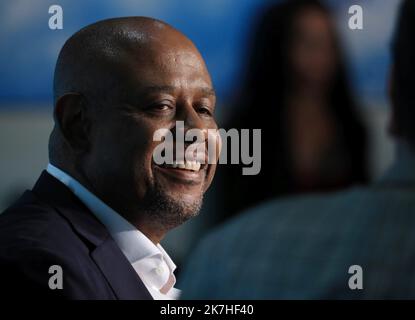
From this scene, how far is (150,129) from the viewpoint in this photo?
1768 mm

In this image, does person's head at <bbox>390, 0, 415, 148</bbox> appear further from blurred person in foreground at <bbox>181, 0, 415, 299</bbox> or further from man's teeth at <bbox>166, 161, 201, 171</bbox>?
man's teeth at <bbox>166, 161, 201, 171</bbox>

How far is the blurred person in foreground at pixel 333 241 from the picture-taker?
4.59 feet

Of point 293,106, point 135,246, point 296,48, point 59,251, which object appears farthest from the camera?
point 296,48

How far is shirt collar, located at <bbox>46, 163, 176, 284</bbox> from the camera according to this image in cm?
172

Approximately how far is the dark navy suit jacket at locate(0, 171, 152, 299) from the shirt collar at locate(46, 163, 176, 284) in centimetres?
2

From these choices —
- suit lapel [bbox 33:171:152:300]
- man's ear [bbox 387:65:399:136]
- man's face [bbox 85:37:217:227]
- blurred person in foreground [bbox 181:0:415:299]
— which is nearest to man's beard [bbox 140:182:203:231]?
man's face [bbox 85:37:217:227]

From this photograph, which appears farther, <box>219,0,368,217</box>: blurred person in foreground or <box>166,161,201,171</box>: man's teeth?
<box>219,0,368,217</box>: blurred person in foreground

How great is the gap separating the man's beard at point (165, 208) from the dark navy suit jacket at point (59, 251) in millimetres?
102

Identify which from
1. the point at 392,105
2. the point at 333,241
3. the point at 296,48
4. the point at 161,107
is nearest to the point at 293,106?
the point at 296,48

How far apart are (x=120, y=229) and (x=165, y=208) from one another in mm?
98

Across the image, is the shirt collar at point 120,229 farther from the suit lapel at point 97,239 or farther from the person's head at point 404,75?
the person's head at point 404,75

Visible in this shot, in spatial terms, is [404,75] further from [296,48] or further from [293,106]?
[296,48]

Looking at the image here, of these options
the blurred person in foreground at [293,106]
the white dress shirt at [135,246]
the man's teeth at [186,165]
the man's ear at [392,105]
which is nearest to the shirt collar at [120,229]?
the white dress shirt at [135,246]
